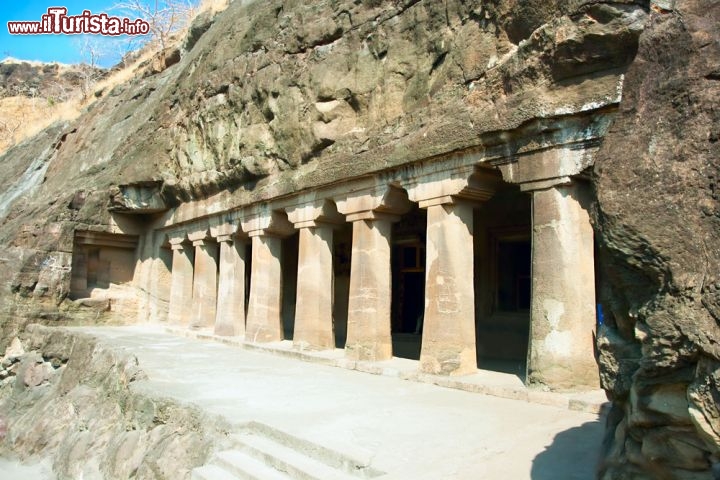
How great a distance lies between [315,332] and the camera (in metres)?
10.2

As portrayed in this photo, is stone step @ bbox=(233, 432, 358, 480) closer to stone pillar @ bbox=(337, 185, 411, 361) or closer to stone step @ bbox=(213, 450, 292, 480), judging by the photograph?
stone step @ bbox=(213, 450, 292, 480)

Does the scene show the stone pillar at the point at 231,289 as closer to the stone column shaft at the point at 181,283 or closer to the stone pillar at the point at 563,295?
the stone column shaft at the point at 181,283

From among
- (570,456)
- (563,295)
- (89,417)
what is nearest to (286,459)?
(570,456)

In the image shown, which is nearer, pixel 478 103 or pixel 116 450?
pixel 116 450

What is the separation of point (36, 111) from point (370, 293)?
39.2 meters

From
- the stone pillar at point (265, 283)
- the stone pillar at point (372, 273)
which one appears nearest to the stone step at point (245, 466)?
the stone pillar at point (372, 273)

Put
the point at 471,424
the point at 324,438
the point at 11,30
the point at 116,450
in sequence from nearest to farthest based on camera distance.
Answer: the point at 324,438
the point at 471,424
the point at 116,450
the point at 11,30

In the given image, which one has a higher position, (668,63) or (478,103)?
(478,103)

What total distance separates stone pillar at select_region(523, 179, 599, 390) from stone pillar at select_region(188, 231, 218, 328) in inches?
363

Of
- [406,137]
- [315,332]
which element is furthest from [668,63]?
[315,332]

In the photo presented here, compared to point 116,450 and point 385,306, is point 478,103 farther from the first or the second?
point 116,450

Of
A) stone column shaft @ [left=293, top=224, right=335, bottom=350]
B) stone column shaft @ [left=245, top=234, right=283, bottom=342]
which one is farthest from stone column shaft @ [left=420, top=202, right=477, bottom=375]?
stone column shaft @ [left=245, top=234, right=283, bottom=342]

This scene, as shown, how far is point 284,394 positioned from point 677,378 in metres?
4.83

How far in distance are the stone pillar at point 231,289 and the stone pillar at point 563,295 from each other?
25.0ft
